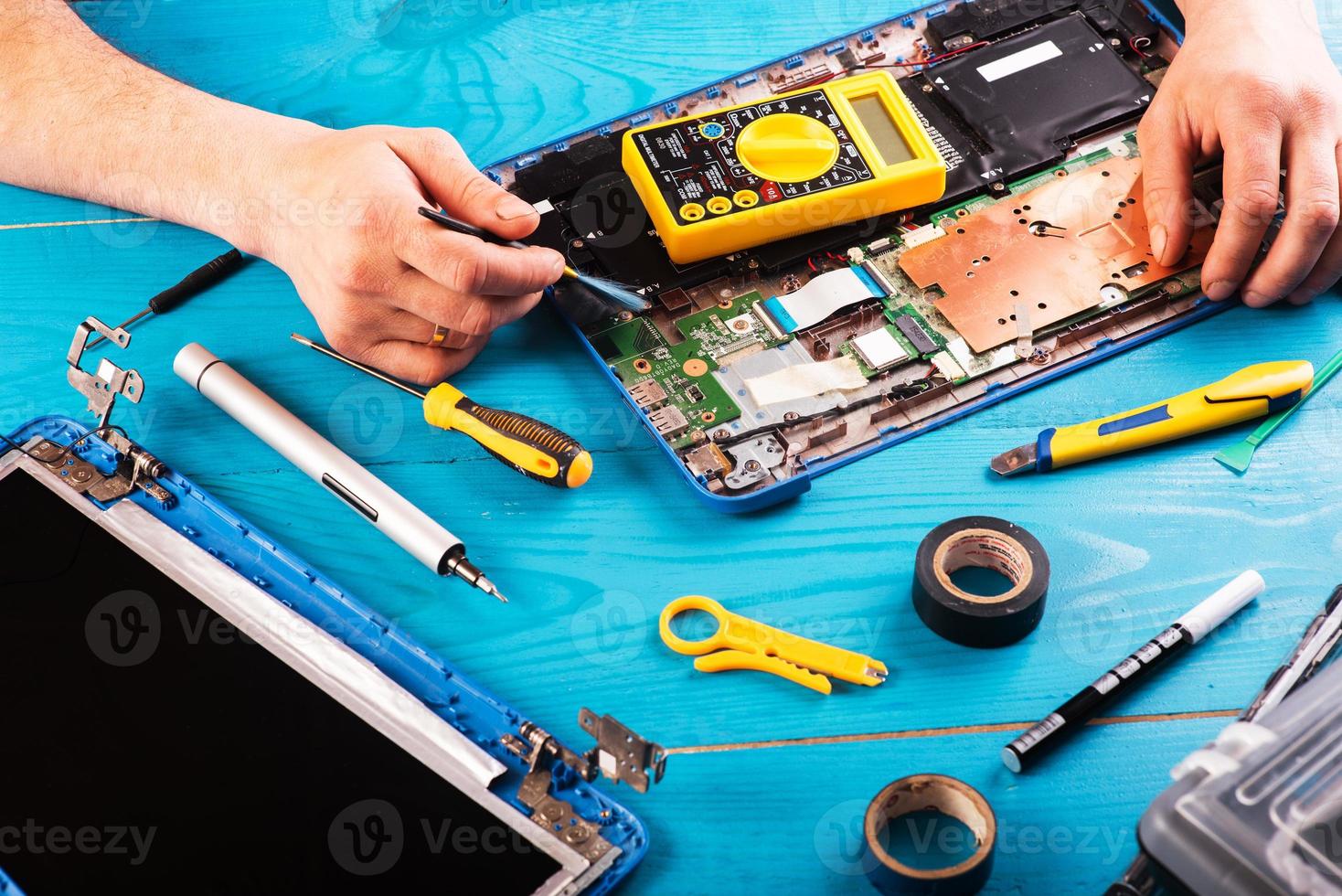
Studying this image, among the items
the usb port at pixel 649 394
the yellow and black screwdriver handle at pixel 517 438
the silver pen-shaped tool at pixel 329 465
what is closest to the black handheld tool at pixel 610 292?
the usb port at pixel 649 394

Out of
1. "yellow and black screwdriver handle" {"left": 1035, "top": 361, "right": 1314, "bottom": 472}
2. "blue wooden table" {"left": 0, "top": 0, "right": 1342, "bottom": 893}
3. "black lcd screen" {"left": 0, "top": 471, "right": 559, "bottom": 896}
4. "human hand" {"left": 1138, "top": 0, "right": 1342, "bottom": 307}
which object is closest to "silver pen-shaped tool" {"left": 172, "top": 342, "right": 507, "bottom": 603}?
"blue wooden table" {"left": 0, "top": 0, "right": 1342, "bottom": 893}

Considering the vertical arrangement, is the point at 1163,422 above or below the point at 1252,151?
below

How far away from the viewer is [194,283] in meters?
2.10

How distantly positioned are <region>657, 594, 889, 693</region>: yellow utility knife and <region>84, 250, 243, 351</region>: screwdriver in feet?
3.43

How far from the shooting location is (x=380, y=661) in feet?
5.37

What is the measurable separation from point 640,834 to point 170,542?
2.62 ft

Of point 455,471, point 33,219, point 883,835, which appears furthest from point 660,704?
point 33,219

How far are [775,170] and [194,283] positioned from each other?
1018 millimetres

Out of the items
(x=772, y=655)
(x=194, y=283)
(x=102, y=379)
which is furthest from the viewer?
(x=194, y=283)

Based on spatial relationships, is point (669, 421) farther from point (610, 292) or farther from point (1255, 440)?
point (1255, 440)

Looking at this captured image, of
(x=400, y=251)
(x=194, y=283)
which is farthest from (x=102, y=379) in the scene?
(x=400, y=251)

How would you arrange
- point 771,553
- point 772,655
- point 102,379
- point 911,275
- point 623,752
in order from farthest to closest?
point 911,275, point 102,379, point 771,553, point 772,655, point 623,752

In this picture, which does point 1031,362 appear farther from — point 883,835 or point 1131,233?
point 883,835

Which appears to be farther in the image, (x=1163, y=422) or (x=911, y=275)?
(x=911, y=275)
